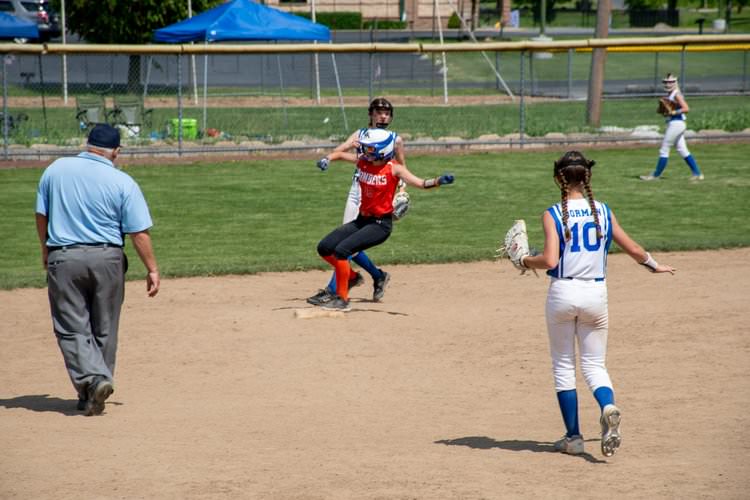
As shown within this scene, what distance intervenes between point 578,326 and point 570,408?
0.53 meters

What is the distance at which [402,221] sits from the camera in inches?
701

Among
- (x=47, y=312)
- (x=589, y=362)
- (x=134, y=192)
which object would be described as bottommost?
(x=47, y=312)

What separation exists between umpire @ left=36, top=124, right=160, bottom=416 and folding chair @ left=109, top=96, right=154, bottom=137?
16.9 meters

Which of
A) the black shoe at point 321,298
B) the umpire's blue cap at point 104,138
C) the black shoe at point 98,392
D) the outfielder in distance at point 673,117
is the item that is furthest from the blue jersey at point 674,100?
the black shoe at point 98,392

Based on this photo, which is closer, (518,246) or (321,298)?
(518,246)

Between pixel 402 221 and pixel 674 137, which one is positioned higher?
pixel 674 137

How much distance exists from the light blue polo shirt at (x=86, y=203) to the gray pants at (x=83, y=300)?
125 mm

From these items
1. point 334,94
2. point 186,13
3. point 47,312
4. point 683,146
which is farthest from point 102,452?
point 186,13

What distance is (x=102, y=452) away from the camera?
738 cm

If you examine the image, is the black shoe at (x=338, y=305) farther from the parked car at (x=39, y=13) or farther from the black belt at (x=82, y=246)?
the parked car at (x=39, y=13)

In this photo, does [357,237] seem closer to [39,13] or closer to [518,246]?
[518,246]

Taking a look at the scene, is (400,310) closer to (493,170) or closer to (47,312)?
(47,312)

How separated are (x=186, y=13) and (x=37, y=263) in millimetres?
25093

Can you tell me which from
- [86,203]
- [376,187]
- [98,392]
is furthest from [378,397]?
[376,187]
